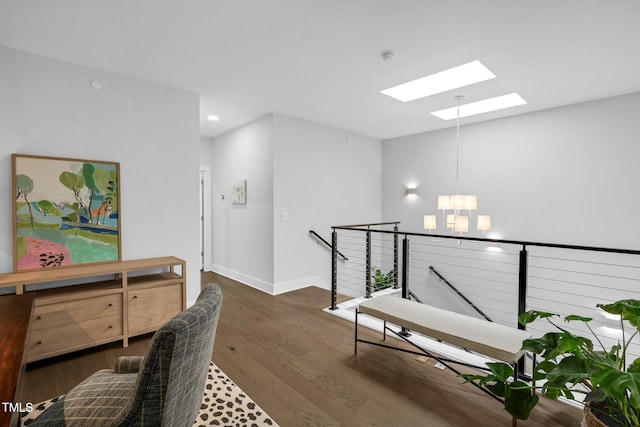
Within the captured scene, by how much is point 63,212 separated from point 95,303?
899mm

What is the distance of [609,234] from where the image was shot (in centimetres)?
369

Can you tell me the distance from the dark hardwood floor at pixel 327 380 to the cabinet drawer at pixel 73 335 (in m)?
0.15

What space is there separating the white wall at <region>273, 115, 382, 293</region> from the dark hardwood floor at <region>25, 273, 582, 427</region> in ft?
4.60

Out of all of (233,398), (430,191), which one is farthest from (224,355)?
(430,191)

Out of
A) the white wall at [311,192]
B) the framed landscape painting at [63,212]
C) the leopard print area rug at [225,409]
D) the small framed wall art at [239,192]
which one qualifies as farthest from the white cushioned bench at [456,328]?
the small framed wall art at [239,192]

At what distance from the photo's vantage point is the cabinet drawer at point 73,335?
7.52 feet

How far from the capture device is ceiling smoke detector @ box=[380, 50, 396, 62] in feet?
8.51

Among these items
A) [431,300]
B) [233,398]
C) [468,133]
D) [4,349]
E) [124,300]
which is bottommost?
[431,300]

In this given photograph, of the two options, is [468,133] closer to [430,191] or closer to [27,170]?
[430,191]

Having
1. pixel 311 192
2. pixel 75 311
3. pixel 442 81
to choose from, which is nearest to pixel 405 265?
pixel 442 81

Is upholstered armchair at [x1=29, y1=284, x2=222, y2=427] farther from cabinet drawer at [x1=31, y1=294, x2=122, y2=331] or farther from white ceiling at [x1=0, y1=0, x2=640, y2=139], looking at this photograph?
white ceiling at [x1=0, y1=0, x2=640, y2=139]

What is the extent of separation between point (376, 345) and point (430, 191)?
11.4 feet

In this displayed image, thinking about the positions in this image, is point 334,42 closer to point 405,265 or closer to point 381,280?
point 405,265

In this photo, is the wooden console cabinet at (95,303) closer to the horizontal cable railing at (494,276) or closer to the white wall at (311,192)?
the white wall at (311,192)
